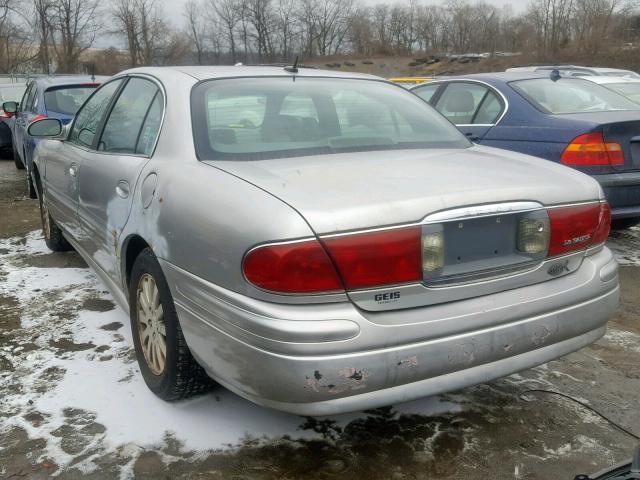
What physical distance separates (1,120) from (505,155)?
38.7ft

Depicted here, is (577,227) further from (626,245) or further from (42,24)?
(42,24)

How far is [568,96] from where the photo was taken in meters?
5.61

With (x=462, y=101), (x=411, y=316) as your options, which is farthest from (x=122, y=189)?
(x=462, y=101)

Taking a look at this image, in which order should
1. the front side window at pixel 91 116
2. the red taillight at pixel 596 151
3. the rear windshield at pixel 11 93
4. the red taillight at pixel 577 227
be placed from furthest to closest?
the rear windshield at pixel 11 93, the red taillight at pixel 596 151, the front side window at pixel 91 116, the red taillight at pixel 577 227

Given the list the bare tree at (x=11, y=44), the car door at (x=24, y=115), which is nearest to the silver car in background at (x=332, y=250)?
the car door at (x=24, y=115)

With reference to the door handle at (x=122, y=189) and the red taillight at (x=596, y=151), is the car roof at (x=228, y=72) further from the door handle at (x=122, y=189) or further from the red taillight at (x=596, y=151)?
the red taillight at (x=596, y=151)

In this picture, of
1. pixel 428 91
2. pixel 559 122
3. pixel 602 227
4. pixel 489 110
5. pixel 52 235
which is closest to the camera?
pixel 602 227

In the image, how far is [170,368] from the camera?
2.60 meters

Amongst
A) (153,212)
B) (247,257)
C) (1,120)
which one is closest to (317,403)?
(247,257)

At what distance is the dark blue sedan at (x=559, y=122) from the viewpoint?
4.78 metres

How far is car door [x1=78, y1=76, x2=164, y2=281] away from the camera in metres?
2.98

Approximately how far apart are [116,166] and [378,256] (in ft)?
5.67

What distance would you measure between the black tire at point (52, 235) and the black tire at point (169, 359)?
8.45 ft

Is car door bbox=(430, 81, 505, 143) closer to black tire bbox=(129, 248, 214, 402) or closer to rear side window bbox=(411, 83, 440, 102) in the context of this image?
rear side window bbox=(411, 83, 440, 102)
